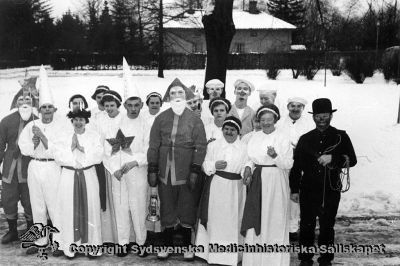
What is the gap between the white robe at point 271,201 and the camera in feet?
15.4

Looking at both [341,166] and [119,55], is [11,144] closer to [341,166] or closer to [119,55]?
[341,166]

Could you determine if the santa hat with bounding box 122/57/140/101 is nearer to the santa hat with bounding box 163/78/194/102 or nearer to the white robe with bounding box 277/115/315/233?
the santa hat with bounding box 163/78/194/102

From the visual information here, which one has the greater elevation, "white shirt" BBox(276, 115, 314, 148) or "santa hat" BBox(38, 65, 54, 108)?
"santa hat" BBox(38, 65, 54, 108)

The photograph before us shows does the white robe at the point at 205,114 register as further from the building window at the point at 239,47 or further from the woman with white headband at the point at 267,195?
the building window at the point at 239,47

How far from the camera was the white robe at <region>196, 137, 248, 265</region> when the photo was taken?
4883 millimetres

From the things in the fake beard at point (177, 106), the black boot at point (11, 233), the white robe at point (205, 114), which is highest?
the fake beard at point (177, 106)

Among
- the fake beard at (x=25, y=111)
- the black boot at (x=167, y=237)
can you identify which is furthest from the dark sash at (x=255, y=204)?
the fake beard at (x=25, y=111)

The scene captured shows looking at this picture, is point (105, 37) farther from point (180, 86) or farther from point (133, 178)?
point (133, 178)

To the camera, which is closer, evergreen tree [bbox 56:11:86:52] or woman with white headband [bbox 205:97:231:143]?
woman with white headband [bbox 205:97:231:143]

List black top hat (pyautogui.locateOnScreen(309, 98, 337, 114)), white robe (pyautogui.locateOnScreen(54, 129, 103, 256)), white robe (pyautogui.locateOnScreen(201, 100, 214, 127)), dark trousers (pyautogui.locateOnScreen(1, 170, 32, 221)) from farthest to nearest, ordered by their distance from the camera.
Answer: white robe (pyautogui.locateOnScreen(201, 100, 214, 127)), dark trousers (pyautogui.locateOnScreen(1, 170, 32, 221)), white robe (pyautogui.locateOnScreen(54, 129, 103, 256)), black top hat (pyautogui.locateOnScreen(309, 98, 337, 114))

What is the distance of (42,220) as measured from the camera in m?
5.40

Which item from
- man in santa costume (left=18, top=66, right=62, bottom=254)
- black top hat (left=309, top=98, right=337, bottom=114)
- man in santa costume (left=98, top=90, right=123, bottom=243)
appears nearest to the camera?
black top hat (left=309, top=98, right=337, bottom=114)

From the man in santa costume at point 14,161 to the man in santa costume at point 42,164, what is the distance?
0.27m

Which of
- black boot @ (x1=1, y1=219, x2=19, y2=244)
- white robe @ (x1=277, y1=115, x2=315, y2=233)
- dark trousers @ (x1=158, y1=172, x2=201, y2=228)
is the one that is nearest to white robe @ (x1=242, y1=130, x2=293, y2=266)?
dark trousers @ (x1=158, y1=172, x2=201, y2=228)
